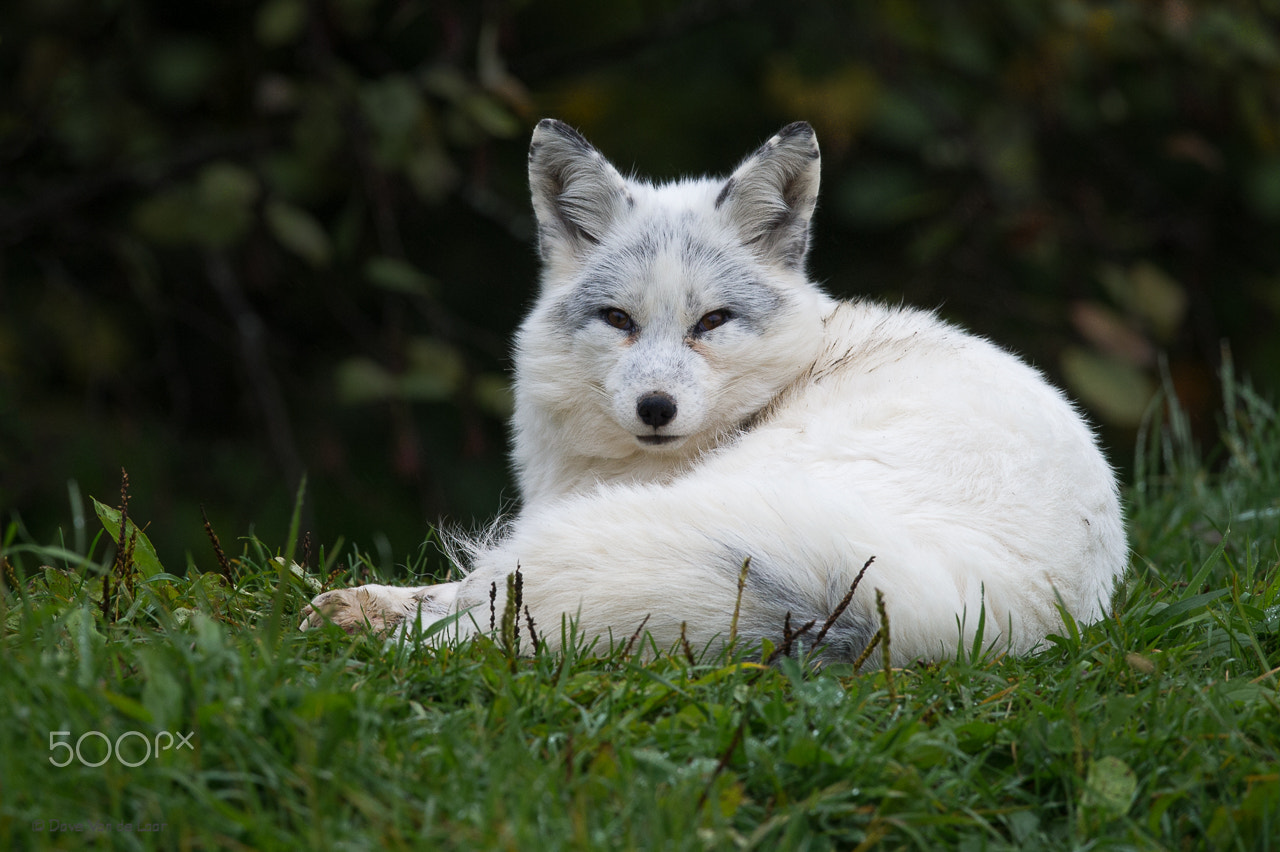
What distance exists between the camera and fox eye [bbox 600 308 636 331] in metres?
3.75

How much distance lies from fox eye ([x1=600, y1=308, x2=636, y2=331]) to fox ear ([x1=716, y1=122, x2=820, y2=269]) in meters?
0.56

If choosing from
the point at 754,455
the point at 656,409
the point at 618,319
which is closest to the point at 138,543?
the point at 656,409

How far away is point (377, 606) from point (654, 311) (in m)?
1.30

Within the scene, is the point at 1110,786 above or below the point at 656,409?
below

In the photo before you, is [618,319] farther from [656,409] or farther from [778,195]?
[778,195]

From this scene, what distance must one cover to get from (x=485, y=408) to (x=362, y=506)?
3.44 ft

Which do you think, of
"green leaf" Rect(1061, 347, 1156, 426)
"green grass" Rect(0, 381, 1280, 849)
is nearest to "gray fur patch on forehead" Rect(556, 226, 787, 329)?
"green grass" Rect(0, 381, 1280, 849)

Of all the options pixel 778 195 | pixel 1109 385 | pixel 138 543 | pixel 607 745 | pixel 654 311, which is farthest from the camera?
pixel 1109 385

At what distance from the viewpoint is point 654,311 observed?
371 cm

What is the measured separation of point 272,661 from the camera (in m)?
2.17

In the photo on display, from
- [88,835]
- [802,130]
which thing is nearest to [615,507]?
[88,835]

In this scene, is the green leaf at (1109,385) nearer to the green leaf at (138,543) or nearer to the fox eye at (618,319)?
the fox eye at (618,319)

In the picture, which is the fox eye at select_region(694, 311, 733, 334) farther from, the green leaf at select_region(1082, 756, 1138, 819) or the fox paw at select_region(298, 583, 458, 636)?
the green leaf at select_region(1082, 756, 1138, 819)

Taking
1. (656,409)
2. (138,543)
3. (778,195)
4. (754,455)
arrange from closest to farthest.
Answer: (138,543) < (754,455) < (656,409) < (778,195)
